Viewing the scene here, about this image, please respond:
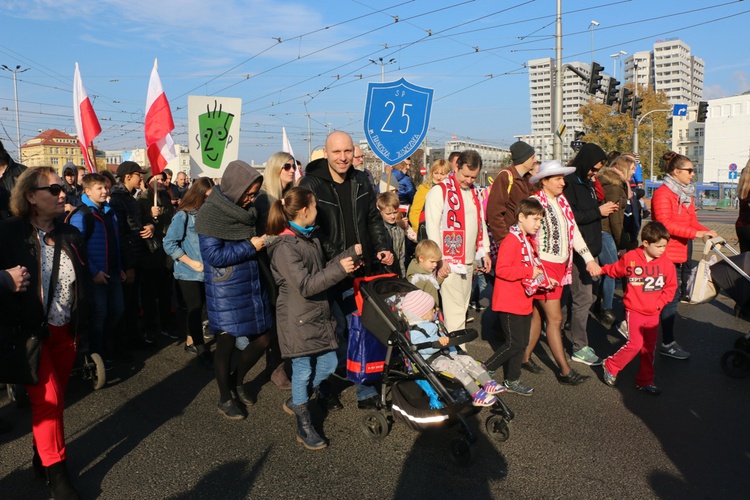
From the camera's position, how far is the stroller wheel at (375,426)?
14.3ft

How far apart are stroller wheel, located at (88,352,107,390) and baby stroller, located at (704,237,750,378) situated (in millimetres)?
5652

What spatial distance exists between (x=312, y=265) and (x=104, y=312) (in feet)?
9.34

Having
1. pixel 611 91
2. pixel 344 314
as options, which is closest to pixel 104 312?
pixel 344 314

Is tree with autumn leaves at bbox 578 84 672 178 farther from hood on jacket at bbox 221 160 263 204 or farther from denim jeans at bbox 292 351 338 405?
denim jeans at bbox 292 351 338 405

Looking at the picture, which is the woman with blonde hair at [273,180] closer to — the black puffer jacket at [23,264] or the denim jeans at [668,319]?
the black puffer jacket at [23,264]

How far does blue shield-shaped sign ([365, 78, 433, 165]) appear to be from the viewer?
6488mm

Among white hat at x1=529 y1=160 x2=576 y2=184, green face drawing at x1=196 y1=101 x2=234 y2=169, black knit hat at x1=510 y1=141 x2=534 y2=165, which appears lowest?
white hat at x1=529 y1=160 x2=576 y2=184

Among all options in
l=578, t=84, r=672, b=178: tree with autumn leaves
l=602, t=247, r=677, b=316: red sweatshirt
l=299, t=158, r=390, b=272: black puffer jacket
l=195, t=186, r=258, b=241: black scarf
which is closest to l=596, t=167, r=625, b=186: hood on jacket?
l=602, t=247, r=677, b=316: red sweatshirt

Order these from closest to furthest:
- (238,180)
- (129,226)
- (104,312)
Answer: (238,180) → (104,312) → (129,226)

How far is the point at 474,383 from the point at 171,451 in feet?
7.00

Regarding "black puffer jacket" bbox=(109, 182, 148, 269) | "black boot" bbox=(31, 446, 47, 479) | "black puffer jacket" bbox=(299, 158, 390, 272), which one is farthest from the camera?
"black puffer jacket" bbox=(109, 182, 148, 269)

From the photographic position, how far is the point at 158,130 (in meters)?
7.78

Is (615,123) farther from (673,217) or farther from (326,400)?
(326,400)

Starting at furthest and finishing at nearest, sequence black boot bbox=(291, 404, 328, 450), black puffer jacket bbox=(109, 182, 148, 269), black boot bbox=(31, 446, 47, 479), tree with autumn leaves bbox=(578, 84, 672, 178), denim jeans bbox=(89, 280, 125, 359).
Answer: tree with autumn leaves bbox=(578, 84, 672, 178)
black puffer jacket bbox=(109, 182, 148, 269)
denim jeans bbox=(89, 280, 125, 359)
black boot bbox=(291, 404, 328, 450)
black boot bbox=(31, 446, 47, 479)
